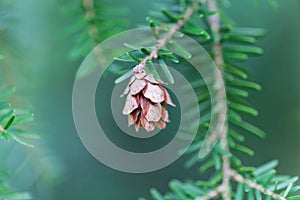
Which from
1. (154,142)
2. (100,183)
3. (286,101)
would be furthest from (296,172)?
(100,183)

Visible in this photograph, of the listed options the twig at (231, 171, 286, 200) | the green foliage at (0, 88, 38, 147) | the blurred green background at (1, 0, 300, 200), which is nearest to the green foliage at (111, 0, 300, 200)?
the twig at (231, 171, 286, 200)

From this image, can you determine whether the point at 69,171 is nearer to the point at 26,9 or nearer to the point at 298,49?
the point at 26,9

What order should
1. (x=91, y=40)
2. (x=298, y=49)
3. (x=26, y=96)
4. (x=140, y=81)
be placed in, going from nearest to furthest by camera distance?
(x=140, y=81) < (x=91, y=40) < (x=26, y=96) < (x=298, y=49)

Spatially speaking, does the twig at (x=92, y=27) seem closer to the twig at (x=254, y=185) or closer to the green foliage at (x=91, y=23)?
the green foliage at (x=91, y=23)

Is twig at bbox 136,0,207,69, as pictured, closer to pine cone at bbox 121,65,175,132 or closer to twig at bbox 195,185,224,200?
pine cone at bbox 121,65,175,132

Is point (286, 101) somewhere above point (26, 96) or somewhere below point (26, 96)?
above

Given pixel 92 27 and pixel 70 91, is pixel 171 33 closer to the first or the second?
pixel 92 27

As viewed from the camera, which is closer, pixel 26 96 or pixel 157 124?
pixel 157 124
